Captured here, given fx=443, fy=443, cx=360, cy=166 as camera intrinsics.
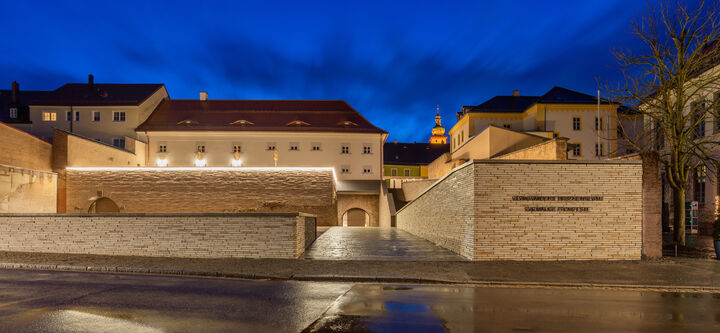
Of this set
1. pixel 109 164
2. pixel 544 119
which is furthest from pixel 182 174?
pixel 544 119

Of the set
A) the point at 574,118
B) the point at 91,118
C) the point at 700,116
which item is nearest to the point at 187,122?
the point at 91,118

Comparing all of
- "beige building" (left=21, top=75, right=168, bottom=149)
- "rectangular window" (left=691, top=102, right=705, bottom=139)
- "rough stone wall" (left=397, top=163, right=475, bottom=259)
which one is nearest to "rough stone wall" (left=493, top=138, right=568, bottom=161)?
"rectangular window" (left=691, top=102, right=705, bottom=139)

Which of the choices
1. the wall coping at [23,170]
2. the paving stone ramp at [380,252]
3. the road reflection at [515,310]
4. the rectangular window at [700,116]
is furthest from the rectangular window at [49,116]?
the rectangular window at [700,116]

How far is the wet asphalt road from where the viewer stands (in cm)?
583

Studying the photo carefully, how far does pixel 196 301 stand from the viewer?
288 inches

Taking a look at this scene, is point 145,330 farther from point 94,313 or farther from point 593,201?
point 593,201

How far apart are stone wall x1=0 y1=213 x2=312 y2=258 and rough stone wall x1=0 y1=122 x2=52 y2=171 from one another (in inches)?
646

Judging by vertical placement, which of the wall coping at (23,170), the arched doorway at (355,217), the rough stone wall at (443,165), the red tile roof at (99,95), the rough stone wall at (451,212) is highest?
the red tile roof at (99,95)

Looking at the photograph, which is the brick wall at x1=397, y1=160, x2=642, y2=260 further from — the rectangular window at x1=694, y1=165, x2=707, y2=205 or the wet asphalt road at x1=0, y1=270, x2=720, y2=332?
the rectangular window at x1=694, y1=165, x2=707, y2=205

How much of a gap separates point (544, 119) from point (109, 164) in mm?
41266

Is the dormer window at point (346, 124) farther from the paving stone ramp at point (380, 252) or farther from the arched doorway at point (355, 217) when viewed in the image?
the paving stone ramp at point (380, 252)

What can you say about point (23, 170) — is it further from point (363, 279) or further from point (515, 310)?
point (515, 310)

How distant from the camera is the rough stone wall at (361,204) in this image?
3872 cm

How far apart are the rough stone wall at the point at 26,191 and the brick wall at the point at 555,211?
26.5 m
